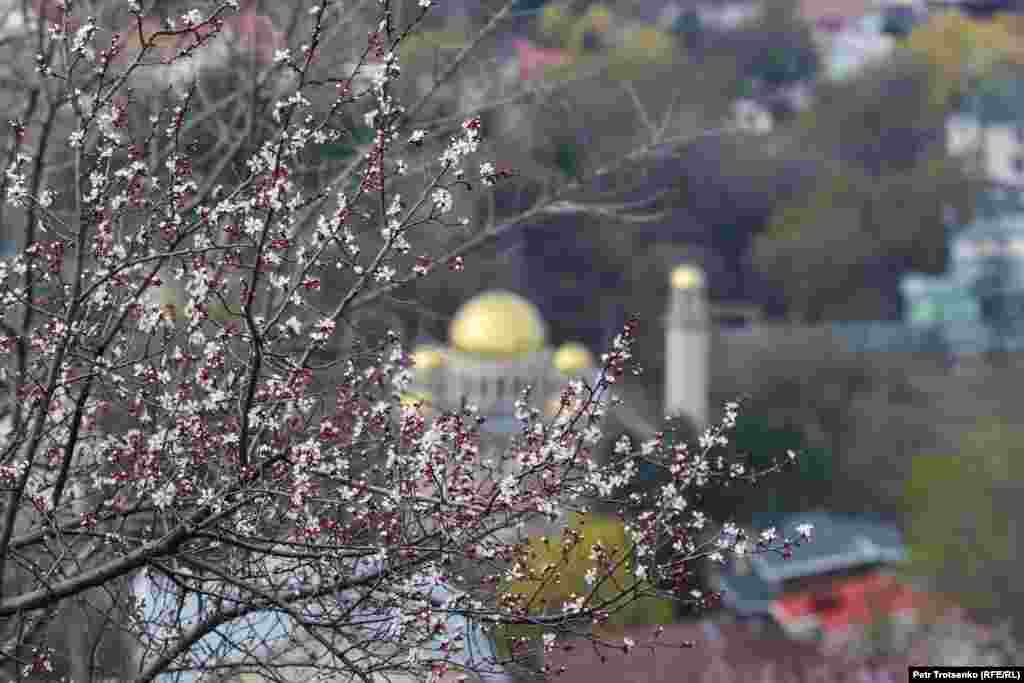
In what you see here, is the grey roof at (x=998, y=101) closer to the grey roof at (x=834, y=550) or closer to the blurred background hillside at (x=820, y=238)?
the blurred background hillside at (x=820, y=238)

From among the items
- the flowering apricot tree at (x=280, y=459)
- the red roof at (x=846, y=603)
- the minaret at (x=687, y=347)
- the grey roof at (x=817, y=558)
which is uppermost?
the minaret at (x=687, y=347)

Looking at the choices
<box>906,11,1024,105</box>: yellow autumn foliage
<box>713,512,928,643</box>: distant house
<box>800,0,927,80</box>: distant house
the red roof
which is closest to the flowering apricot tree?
<box>713,512,928,643</box>: distant house

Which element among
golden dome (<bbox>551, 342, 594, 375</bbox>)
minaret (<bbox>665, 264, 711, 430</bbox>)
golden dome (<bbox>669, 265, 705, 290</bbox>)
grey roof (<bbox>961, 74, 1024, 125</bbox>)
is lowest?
golden dome (<bbox>551, 342, 594, 375</bbox>)

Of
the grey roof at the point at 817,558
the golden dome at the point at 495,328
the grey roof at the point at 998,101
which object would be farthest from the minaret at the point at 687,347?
the grey roof at the point at 998,101

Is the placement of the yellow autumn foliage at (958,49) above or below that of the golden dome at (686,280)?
above

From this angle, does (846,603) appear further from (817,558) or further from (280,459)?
(280,459)

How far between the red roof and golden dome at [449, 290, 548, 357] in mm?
5493

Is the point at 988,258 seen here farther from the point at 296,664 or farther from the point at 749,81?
the point at 296,664

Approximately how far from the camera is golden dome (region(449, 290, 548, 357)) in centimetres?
2612

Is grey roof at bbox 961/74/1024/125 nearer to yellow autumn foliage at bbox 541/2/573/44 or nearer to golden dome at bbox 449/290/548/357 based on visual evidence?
golden dome at bbox 449/290/548/357

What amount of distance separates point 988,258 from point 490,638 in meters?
46.3

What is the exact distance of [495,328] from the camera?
86.0 ft

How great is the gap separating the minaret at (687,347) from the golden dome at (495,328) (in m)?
5.91

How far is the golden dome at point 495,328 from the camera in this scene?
26125 mm
